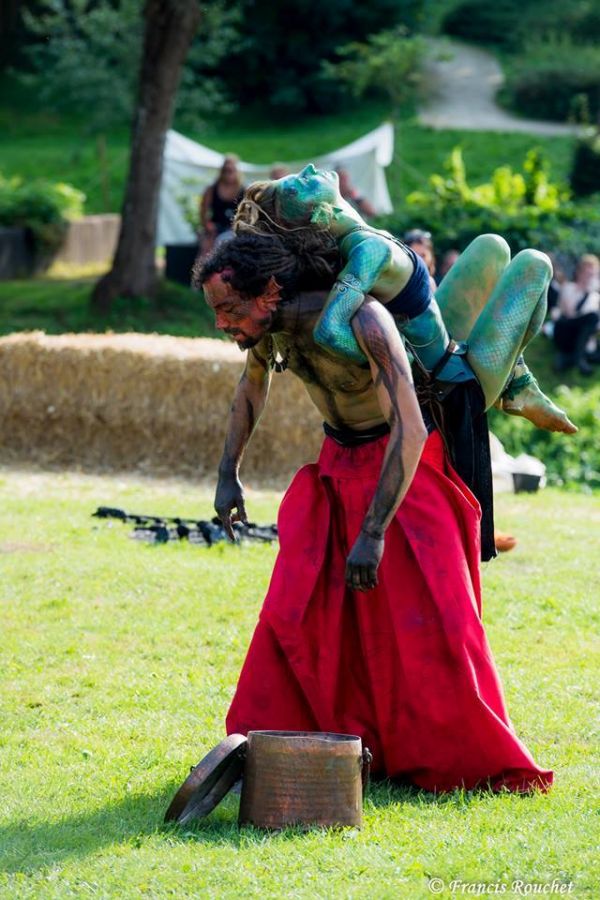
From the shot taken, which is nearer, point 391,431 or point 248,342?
point 391,431

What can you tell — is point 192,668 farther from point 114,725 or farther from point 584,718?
point 584,718

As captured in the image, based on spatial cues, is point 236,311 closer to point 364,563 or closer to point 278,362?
point 278,362

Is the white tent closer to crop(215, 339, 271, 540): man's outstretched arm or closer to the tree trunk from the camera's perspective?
the tree trunk

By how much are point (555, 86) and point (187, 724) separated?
32.6m

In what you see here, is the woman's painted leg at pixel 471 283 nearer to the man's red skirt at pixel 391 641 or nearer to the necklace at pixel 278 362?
the man's red skirt at pixel 391 641

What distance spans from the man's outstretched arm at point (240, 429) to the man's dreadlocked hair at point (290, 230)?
1.98 ft

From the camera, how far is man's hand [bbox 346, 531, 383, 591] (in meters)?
4.88

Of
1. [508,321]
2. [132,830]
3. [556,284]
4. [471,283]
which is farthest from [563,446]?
[132,830]

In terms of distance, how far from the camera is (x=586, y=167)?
22.8 m

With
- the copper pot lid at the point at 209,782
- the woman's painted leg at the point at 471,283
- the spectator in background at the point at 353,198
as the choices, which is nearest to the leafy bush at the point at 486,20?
the spectator in background at the point at 353,198

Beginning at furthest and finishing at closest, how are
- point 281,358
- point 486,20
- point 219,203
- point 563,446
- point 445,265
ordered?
1. point 486,20
2. point 219,203
3. point 445,265
4. point 563,446
5. point 281,358

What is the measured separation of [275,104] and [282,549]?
32571 mm

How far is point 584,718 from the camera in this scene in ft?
20.2

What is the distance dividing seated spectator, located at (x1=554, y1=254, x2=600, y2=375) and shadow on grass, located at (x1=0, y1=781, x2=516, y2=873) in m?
12.0
